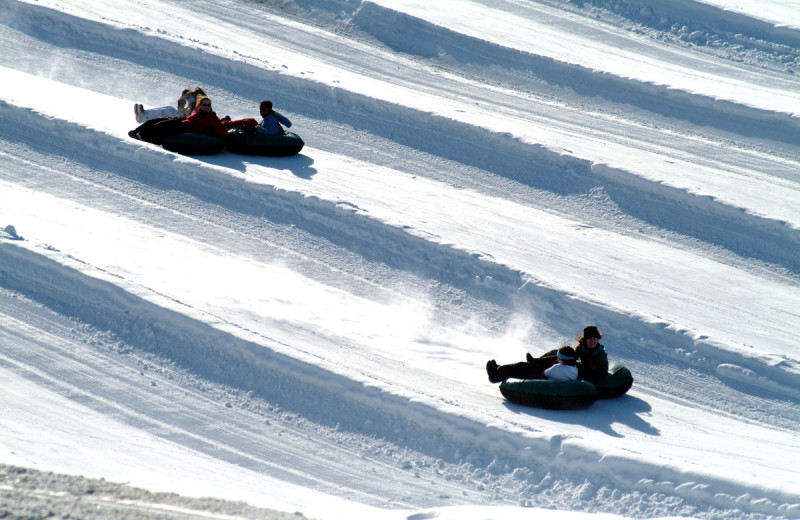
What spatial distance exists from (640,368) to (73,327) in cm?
612

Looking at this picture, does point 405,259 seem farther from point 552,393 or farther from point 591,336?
point 552,393

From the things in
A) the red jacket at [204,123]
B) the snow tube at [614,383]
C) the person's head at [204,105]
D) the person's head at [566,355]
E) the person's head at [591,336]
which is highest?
the person's head at [204,105]

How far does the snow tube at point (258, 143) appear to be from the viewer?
12.2 metres

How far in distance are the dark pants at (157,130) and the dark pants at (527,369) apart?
6.76 m

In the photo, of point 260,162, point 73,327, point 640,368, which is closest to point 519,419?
point 640,368

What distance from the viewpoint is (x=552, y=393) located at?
7.35 meters

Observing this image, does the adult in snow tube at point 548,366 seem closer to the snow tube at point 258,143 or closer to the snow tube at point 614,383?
the snow tube at point 614,383

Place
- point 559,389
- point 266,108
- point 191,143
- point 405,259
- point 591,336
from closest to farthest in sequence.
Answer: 1. point 559,389
2. point 591,336
3. point 405,259
4. point 191,143
5. point 266,108

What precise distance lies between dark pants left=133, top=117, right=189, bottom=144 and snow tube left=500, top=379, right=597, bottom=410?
699 cm

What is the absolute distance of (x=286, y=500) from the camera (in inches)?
234

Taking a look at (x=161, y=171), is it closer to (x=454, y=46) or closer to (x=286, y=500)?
(x=286, y=500)

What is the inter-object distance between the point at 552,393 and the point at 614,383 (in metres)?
0.80

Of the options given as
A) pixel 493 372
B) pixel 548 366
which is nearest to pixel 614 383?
pixel 548 366

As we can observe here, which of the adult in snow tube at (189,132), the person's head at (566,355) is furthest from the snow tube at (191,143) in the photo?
the person's head at (566,355)
